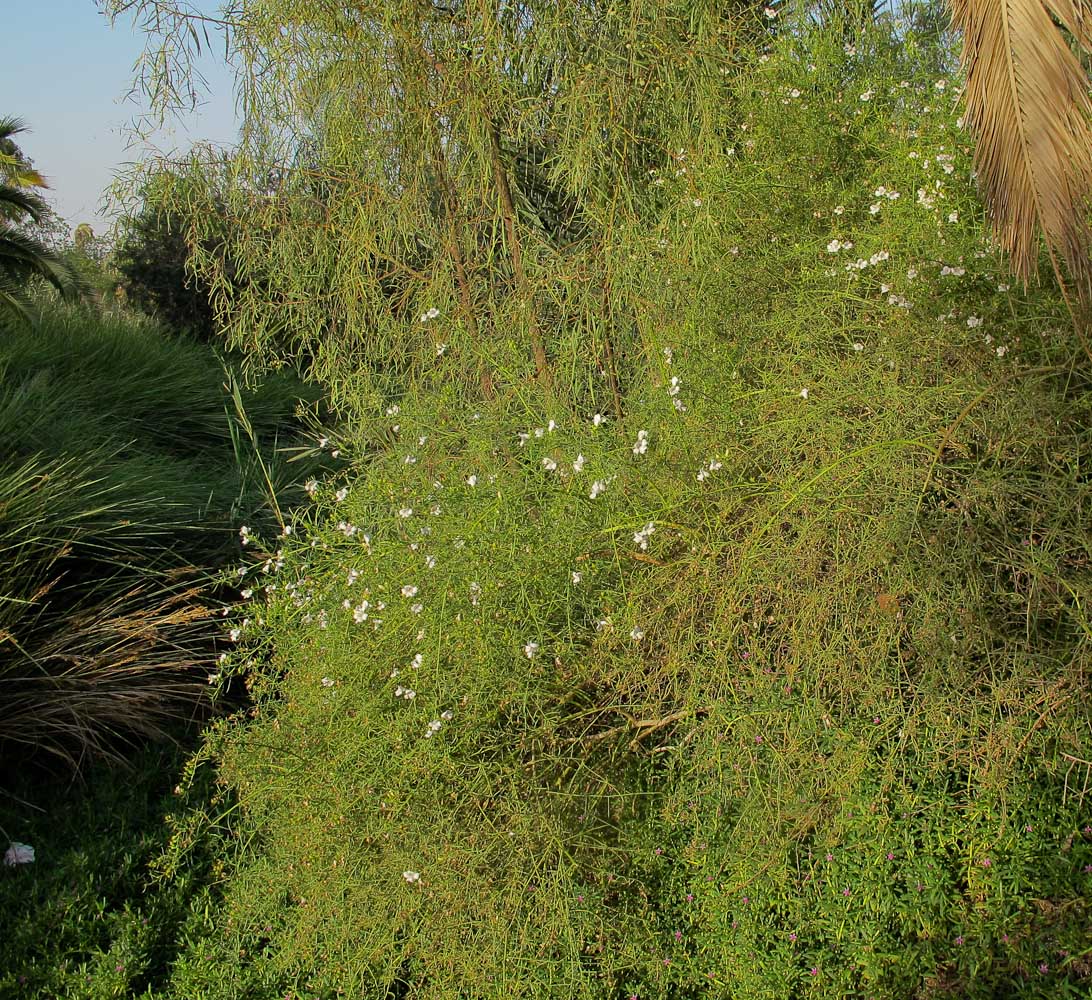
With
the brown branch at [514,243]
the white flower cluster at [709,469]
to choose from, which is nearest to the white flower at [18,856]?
the brown branch at [514,243]

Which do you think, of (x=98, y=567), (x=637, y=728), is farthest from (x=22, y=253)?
(x=637, y=728)

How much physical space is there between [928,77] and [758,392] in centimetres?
121

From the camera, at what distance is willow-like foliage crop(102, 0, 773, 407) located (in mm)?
3416

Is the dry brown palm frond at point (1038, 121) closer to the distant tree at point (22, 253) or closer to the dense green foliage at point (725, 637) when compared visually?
the dense green foliage at point (725, 637)

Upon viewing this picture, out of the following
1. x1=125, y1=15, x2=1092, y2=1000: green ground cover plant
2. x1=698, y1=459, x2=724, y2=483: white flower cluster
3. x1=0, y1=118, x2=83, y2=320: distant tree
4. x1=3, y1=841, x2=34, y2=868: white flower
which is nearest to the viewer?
x1=125, y1=15, x2=1092, y2=1000: green ground cover plant

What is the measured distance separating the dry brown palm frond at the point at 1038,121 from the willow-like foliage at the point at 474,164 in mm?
1300

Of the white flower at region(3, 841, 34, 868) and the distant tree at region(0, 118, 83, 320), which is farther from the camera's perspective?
the distant tree at region(0, 118, 83, 320)

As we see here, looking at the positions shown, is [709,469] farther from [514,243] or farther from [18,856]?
[18,856]

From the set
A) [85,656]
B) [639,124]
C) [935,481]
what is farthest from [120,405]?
[935,481]

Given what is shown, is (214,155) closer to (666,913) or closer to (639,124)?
(639,124)

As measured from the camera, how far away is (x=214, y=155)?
168 inches

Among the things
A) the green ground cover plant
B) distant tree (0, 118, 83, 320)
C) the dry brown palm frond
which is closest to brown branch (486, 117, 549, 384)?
the green ground cover plant

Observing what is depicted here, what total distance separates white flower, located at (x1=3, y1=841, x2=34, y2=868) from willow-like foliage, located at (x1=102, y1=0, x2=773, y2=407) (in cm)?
198

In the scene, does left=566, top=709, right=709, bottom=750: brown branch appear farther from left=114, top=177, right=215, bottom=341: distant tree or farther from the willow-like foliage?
left=114, top=177, right=215, bottom=341: distant tree
